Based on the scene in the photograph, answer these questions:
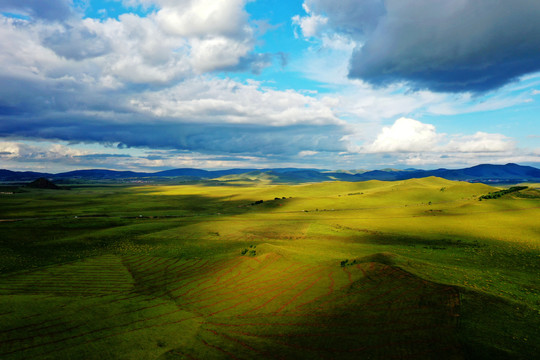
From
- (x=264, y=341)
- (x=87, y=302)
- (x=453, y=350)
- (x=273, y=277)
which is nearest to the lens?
(x=453, y=350)

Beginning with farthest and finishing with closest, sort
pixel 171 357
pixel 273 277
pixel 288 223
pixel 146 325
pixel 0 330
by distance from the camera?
pixel 288 223, pixel 273 277, pixel 146 325, pixel 0 330, pixel 171 357

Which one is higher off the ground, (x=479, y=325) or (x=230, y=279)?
(x=479, y=325)

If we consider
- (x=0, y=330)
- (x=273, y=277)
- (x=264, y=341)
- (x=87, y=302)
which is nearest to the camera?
(x=264, y=341)

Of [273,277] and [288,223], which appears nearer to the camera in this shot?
[273,277]

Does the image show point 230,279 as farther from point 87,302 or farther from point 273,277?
point 87,302

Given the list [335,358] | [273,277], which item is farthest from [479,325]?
[273,277]

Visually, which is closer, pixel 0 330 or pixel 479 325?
pixel 479 325

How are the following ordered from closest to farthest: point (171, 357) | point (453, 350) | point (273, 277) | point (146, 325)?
point (453, 350)
point (171, 357)
point (146, 325)
point (273, 277)

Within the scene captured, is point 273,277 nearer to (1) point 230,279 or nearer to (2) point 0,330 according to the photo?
(1) point 230,279

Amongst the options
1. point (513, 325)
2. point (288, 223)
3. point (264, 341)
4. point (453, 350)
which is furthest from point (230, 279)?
point (288, 223)
